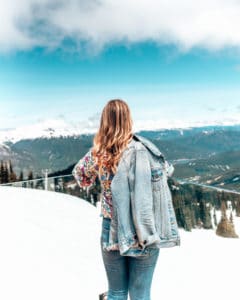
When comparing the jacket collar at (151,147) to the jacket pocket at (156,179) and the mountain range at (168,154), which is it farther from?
the mountain range at (168,154)

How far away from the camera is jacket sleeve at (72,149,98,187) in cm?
179

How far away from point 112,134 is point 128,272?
2.34 feet

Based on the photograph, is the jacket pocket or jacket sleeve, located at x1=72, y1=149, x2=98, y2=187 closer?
the jacket pocket

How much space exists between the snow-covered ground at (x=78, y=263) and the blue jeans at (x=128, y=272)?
1109 millimetres

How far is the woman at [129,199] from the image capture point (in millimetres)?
1611

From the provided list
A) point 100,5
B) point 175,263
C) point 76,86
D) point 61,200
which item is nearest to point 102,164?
point 175,263

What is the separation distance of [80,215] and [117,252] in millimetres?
4332

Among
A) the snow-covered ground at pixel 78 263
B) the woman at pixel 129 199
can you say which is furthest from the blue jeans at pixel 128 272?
the snow-covered ground at pixel 78 263

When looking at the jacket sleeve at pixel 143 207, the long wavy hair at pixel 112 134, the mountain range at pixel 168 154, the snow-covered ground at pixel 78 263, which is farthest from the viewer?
the mountain range at pixel 168 154

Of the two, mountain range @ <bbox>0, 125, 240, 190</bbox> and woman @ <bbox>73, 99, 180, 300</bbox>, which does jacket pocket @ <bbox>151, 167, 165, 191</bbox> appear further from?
mountain range @ <bbox>0, 125, 240, 190</bbox>

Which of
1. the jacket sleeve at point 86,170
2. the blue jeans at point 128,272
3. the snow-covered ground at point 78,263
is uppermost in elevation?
the jacket sleeve at point 86,170

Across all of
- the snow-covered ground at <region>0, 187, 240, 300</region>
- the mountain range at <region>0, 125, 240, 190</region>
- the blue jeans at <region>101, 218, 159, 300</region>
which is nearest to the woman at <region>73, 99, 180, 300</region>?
the blue jeans at <region>101, 218, 159, 300</region>

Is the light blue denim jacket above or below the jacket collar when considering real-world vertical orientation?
below

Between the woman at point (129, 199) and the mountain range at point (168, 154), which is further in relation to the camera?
the mountain range at point (168, 154)
